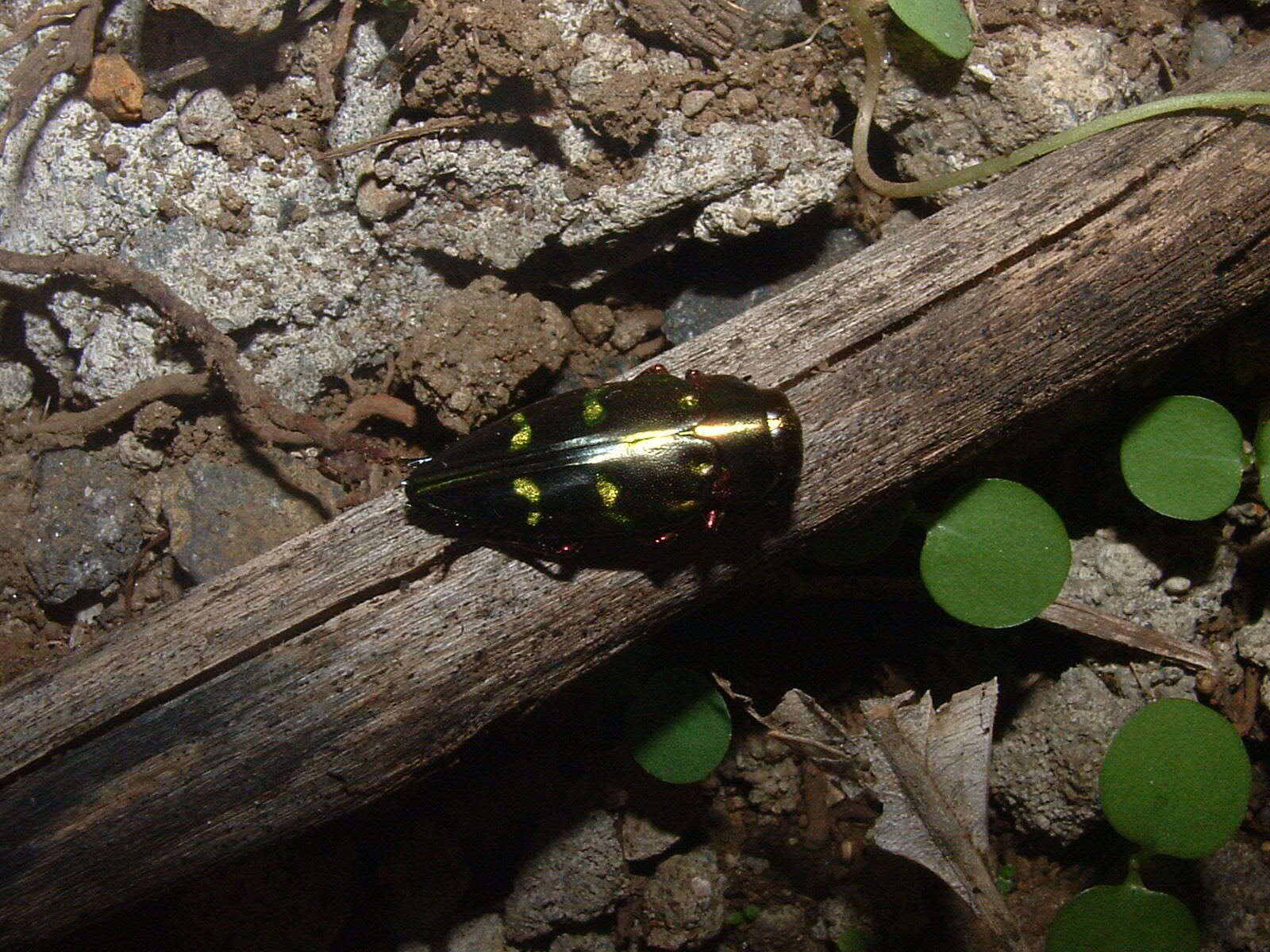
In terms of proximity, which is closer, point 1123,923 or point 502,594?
point 502,594

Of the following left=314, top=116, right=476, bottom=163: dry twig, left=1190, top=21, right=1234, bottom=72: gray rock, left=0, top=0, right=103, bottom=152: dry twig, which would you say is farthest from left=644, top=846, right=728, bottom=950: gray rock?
left=0, top=0, right=103, bottom=152: dry twig

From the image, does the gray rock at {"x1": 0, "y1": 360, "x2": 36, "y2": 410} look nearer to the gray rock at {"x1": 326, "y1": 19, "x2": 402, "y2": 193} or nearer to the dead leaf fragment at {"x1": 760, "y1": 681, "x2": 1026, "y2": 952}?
the gray rock at {"x1": 326, "y1": 19, "x2": 402, "y2": 193}

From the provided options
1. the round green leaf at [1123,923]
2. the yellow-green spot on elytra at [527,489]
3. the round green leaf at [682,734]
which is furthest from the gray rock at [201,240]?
the round green leaf at [1123,923]

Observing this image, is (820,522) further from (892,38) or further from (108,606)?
(108,606)

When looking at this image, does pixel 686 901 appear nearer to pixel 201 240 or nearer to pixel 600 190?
pixel 600 190

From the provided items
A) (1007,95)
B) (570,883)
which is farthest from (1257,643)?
(570,883)
